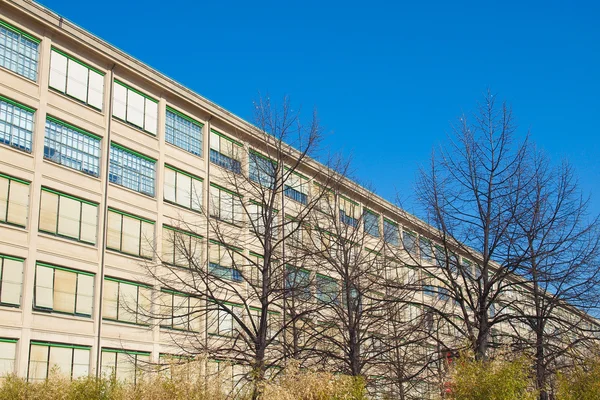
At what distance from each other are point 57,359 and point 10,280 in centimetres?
427

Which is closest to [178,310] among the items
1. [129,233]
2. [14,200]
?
[129,233]

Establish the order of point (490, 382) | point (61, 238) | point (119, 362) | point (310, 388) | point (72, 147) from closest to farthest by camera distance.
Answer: point (490, 382), point (310, 388), point (61, 238), point (72, 147), point (119, 362)

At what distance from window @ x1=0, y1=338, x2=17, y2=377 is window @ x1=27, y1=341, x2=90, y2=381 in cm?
79

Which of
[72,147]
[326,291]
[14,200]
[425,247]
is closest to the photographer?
[425,247]

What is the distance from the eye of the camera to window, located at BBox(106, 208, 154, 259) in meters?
36.4

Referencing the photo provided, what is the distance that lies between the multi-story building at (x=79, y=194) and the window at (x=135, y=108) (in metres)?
0.07

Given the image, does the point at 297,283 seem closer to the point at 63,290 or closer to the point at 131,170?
the point at 63,290

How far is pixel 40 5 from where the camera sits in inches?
1342

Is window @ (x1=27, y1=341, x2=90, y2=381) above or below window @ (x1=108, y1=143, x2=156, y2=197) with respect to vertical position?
below

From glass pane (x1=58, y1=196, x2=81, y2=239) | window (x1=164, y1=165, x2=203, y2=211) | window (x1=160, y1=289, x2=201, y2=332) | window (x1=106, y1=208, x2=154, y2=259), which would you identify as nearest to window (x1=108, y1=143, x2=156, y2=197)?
window (x1=164, y1=165, x2=203, y2=211)

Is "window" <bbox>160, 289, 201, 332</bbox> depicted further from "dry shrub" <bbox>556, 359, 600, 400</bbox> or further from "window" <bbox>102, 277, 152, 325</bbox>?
"dry shrub" <bbox>556, 359, 600, 400</bbox>

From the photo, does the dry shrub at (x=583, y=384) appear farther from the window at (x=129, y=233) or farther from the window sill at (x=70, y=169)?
the window sill at (x=70, y=169)

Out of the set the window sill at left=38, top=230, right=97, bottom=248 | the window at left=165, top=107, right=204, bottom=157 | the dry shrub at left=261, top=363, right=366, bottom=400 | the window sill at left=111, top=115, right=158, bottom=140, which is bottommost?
the dry shrub at left=261, top=363, right=366, bottom=400

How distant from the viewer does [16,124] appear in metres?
32.6
